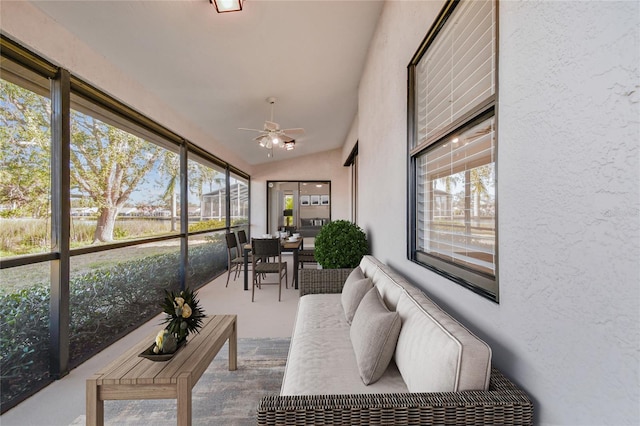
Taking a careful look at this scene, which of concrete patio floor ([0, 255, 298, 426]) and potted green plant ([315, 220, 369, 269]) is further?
potted green plant ([315, 220, 369, 269])

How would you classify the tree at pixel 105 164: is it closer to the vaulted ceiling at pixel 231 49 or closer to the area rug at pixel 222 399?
the vaulted ceiling at pixel 231 49

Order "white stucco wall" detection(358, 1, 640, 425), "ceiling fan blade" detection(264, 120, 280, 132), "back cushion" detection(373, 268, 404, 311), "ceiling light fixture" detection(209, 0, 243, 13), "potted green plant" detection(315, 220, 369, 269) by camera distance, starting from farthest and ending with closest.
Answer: "ceiling fan blade" detection(264, 120, 280, 132) → "potted green plant" detection(315, 220, 369, 269) → "ceiling light fixture" detection(209, 0, 243, 13) → "back cushion" detection(373, 268, 404, 311) → "white stucco wall" detection(358, 1, 640, 425)

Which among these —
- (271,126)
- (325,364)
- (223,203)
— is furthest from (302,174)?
(325,364)

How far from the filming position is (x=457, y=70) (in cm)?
163

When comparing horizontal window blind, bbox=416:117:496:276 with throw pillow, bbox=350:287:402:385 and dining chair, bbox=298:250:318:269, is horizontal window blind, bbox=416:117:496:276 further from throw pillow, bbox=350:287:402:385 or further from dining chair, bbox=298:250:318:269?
dining chair, bbox=298:250:318:269

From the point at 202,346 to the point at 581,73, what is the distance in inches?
81.4

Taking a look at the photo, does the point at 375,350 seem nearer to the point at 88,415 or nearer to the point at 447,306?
the point at 447,306

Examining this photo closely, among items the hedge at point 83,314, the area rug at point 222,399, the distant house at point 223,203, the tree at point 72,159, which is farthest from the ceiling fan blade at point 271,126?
the area rug at point 222,399

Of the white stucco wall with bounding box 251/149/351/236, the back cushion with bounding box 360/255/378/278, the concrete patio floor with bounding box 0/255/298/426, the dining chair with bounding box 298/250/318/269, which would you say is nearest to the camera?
the concrete patio floor with bounding box 0/255/298/426

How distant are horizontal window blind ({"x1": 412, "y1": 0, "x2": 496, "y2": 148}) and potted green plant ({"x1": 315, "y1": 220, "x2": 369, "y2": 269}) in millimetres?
1718

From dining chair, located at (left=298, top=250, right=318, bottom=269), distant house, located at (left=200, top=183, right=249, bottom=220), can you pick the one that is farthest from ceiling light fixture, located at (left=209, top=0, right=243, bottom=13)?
dining chair, located at (left=298, top=250, right=318, bottom=269)

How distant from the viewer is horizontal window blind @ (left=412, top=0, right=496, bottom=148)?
1.34 m

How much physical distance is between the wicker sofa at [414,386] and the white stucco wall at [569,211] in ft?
0.46

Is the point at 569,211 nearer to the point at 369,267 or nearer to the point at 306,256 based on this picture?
the point at 369,267
